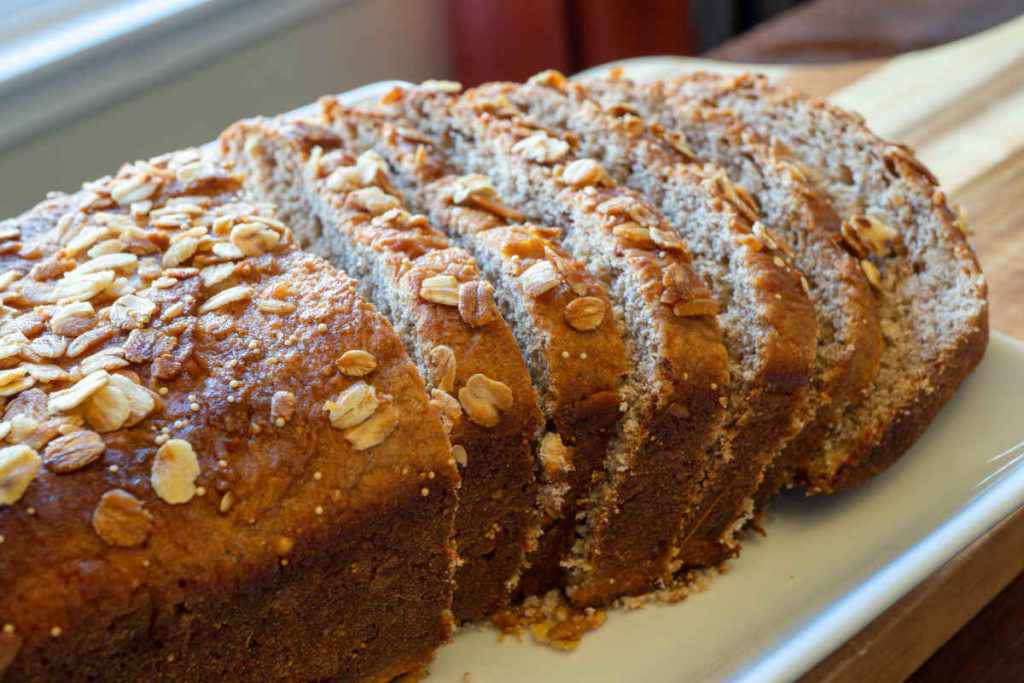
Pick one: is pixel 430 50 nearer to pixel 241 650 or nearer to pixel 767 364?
pixel 767 364

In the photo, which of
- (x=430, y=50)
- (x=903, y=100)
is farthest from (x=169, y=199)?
(x=430, y=50)

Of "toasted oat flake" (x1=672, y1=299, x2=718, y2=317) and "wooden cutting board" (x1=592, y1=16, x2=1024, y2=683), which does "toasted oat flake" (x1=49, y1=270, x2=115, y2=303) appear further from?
"wooden cutting board" (x1=592, y1=16, x2=1024, y2=683)

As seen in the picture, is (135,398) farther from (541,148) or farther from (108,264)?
(541,148)

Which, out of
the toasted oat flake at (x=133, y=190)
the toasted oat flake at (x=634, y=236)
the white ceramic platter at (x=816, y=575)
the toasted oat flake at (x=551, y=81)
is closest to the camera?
Result: the white ceramic platter at (x=816, y=575)

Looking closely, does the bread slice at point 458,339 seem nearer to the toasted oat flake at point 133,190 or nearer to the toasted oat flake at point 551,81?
the toasted oat flake at point 133,190

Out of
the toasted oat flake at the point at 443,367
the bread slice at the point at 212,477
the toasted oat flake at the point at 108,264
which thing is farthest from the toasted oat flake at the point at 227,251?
the toasted oat flake at the point at 443,367

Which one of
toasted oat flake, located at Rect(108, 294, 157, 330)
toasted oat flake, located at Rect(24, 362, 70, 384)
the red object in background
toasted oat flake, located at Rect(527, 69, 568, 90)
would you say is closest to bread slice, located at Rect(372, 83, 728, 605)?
→ toasted oat flake, located at Rect(527, 69, 568, 90)
